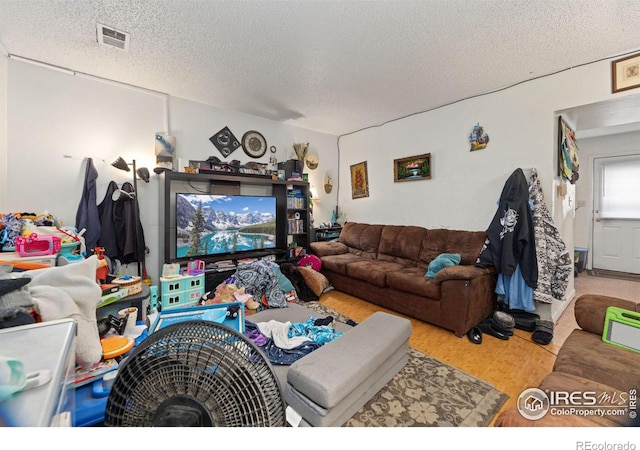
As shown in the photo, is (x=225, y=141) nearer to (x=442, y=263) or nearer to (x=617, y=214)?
(x=442, y=263)

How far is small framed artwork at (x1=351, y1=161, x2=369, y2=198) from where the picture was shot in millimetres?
4176

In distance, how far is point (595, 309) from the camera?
1.42m

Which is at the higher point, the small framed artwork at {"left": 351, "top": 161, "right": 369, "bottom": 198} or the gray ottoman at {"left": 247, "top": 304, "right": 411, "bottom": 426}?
the small framed artwork at {"left": 351, "top": 161, "right": 369, "bottom": 198}

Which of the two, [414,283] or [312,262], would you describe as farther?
[312,262]

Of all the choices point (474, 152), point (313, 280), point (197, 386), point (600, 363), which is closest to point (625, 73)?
point (474, 152)

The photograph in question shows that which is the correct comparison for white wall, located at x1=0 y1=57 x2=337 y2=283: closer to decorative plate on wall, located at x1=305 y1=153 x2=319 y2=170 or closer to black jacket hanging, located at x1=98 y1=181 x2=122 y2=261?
black jacket hanging, located at x1=98 y1=181 x2=122 y2=261

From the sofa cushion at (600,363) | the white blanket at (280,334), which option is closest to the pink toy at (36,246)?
the white blanket at (280,334)

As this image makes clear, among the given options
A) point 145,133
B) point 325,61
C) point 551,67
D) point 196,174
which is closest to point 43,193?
point 145,133

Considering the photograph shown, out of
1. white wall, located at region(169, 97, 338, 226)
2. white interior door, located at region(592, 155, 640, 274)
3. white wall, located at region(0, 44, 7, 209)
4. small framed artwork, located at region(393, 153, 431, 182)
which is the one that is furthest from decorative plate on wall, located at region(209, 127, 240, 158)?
white interior door, located at region(592, 155, 640, 274)

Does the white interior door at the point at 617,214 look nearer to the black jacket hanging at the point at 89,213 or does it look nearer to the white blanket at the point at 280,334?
the white blanket at the point at 280,334

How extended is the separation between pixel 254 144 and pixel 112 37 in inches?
71.3

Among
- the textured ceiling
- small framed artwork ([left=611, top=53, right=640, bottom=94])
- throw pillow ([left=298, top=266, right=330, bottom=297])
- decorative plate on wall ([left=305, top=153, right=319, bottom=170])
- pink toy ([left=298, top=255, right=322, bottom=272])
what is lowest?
throw pillow ([left=298, top=266, right=330, bottom=297])

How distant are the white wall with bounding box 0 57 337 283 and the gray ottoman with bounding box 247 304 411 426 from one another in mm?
2539

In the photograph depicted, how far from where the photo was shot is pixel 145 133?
9.17 ft
